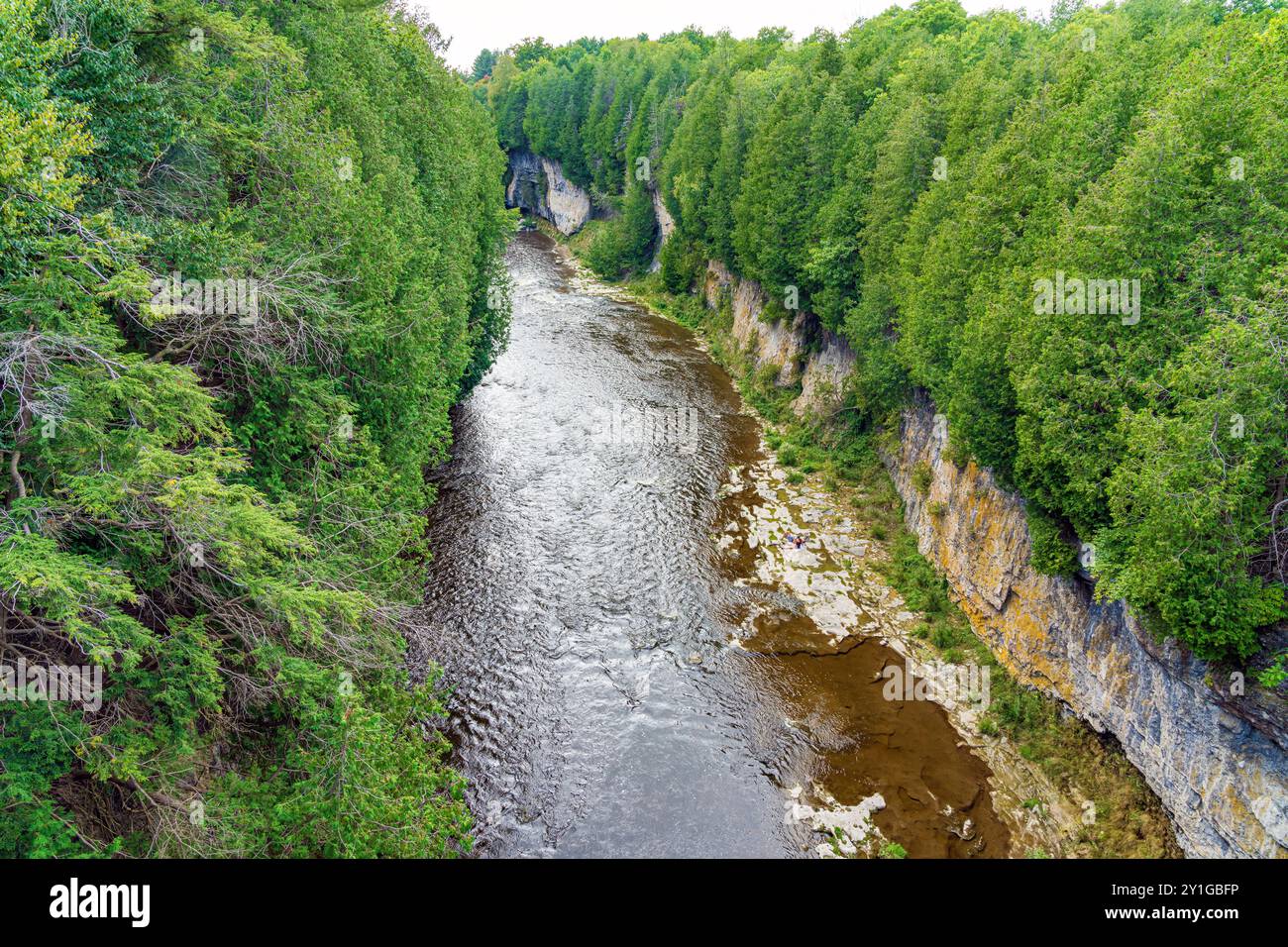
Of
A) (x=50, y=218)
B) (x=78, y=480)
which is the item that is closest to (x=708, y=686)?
(x=78, y=480)

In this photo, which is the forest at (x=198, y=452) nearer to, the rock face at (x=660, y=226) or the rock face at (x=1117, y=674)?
the rock face at (x=1117, y=674)

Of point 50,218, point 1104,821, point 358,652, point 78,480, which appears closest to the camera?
point 78,480

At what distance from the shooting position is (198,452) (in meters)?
10.3

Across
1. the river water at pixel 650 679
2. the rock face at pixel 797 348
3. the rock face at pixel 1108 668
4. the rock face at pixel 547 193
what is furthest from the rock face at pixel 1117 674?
the rock face at pixel 547 193

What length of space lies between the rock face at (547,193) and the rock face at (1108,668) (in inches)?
2774

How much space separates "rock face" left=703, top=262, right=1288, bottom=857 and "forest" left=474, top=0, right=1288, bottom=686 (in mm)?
1018

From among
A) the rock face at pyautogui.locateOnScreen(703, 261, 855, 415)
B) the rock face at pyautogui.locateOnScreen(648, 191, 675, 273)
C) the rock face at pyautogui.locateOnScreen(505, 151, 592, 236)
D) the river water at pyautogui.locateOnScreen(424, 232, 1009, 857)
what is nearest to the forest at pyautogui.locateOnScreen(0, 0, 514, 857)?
Result: the river water at pyautogui.locateOnScreen(424, 232, 1009, 857)

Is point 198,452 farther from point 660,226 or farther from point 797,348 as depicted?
point 660,226

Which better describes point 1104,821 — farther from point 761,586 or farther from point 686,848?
point 761,586

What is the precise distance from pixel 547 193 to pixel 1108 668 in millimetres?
96939

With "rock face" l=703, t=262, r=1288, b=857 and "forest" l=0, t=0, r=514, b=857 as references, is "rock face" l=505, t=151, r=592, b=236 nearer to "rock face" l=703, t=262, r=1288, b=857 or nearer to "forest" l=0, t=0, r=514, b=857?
"rock face" l=703, t=262, r=1288, b=857

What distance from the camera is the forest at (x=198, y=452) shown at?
8.39m

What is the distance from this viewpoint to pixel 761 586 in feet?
81.1
